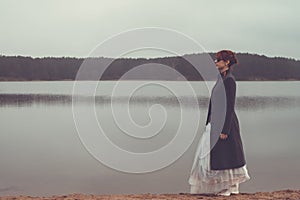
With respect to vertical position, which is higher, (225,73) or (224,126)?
(225,73)

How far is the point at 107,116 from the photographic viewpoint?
773 inches

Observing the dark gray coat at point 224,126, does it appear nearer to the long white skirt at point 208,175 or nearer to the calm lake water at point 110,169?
the long white skirt at point 208,175

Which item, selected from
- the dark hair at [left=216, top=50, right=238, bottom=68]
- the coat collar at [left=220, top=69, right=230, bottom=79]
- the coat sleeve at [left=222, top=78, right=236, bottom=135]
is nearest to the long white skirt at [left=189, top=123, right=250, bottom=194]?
the coat sleeve at [left=222, top=78, right=236, bottom=135]

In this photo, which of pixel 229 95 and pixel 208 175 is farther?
pixel 208 175

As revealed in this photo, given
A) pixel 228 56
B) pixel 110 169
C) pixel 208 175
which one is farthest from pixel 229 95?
pixel 110 169

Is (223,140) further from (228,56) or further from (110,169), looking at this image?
(110,169)

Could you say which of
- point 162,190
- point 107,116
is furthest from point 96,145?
point 107,116

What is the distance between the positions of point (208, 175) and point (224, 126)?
22.5 inches

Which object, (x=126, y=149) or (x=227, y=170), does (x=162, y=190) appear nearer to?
(x=227, y=170)

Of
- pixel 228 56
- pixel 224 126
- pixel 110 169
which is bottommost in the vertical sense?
→ pixel 110 169

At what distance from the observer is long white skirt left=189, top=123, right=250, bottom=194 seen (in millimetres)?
5449

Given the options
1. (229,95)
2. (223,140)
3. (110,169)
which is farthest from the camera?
(110,169)

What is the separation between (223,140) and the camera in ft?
17.7

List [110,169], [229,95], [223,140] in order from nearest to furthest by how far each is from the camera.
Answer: [229,95], [223,140], [110,169]
